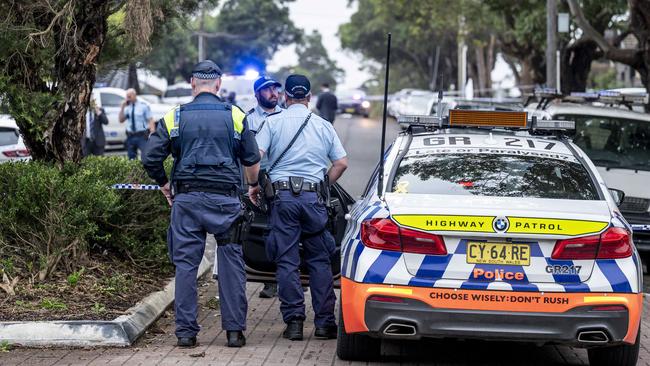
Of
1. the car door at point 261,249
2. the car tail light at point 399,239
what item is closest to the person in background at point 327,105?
the car door at point 261,249

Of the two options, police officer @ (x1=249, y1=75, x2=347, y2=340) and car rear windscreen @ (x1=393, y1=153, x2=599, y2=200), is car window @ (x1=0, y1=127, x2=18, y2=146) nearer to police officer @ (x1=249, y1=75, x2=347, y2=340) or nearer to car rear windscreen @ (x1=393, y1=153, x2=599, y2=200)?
police officer @ (x1=249, y1=75, x2=347, y2=340)

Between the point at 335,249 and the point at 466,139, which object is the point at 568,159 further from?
the point at 335,249

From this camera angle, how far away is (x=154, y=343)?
793 centimetres

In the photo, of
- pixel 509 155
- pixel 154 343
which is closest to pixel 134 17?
pixel 154 343

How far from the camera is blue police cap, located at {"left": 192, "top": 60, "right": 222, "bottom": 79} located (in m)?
7.74

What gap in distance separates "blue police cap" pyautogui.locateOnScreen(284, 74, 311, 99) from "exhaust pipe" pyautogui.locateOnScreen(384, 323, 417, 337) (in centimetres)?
221

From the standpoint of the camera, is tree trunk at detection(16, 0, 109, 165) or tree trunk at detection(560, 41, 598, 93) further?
tree trunk at detection(560, 41, 598, 93)

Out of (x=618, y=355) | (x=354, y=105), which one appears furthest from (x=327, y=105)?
(x=354, y=105)

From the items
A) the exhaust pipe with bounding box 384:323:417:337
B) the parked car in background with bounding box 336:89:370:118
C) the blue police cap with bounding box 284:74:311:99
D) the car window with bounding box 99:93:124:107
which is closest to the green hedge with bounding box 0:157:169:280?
the blue police cap with bounding box 284:74:311:99

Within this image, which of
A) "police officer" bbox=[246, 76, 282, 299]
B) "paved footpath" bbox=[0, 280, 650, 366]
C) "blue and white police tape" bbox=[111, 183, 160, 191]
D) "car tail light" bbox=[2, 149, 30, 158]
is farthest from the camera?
"car tail light" bbox=[2, 149, 30, 158]

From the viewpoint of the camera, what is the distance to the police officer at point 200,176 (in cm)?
764

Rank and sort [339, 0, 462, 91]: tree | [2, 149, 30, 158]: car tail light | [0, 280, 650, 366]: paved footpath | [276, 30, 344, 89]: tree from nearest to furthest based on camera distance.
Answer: [0, 280, 650, 366]: paved footpath
[2, 149, 30, 158]: car tail light
[339, 0, 462, 91]: tree
[276, 30, 344, 89]: tree

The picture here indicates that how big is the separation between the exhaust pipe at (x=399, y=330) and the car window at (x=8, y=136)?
12.8 m

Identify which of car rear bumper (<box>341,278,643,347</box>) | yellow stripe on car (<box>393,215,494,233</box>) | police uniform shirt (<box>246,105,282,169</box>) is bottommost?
car rear bumper (<box>341,278,643,347</box>)
